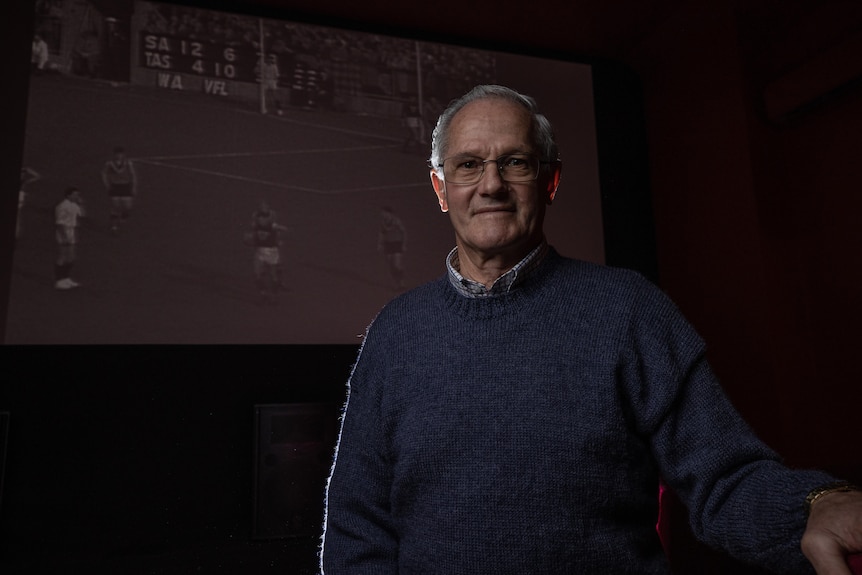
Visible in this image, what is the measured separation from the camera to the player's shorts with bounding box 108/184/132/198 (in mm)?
3256

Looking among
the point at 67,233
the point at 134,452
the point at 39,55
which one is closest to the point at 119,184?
the point at 67,233

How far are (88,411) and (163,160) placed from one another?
1.31 metres

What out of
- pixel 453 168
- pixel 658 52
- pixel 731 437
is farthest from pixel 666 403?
pixel 658 52

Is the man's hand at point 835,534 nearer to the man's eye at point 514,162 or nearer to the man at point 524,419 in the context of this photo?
the man at point 524,419

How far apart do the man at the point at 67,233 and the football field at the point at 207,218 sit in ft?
0.10

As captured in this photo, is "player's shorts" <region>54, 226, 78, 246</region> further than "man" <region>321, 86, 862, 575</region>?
Yes

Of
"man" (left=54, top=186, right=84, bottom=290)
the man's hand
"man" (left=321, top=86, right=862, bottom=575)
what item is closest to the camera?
the man's hand

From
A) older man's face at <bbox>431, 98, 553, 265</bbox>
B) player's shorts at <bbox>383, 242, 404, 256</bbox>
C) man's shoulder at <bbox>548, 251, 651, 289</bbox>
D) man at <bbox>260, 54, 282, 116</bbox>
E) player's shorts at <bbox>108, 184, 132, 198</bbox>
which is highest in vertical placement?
man at <bbox>260, 54, 282, 116</bbox>

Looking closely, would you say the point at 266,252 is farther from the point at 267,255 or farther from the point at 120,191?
the point at 120,191

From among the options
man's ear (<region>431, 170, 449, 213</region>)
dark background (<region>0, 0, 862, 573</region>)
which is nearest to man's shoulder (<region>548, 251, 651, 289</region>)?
man's ear (<region>431, 170, 449, 213</region>)

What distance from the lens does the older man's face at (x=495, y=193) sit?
1.11 metres

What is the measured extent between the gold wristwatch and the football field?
2.95m

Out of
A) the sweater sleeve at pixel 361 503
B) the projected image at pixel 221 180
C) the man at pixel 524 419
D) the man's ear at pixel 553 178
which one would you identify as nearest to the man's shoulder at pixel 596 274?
the man at pixel 524 419

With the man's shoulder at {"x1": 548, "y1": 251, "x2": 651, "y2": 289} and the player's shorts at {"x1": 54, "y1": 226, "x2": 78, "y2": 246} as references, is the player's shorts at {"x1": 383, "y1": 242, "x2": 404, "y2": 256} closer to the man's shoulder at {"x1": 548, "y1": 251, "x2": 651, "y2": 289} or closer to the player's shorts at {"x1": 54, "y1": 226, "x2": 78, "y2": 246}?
the player's shorts at {"x1": 54, "y1": 226, "x2": 78, "y2": 246}
